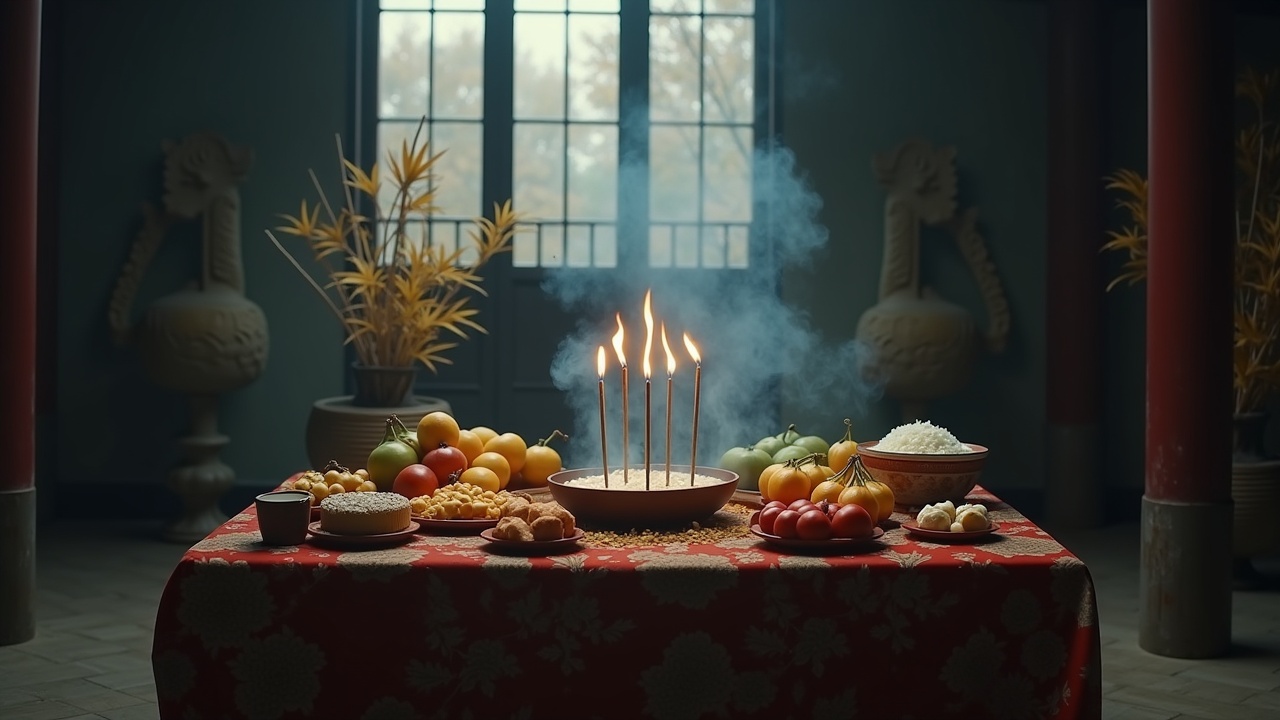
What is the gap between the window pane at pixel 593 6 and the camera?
23.3ft

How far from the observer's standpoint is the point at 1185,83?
432 centimetres

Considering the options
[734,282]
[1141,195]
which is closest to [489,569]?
[1141,195]

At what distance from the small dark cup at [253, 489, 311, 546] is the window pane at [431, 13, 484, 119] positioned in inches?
184

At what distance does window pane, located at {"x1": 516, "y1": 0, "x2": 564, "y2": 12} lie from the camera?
278 inches

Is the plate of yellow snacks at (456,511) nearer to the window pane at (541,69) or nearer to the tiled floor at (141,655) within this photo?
the tiled floor at (141,655)

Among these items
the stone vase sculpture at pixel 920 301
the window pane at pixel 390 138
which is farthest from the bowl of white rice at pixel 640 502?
the window pane at pixel 390 138

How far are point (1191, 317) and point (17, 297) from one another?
150 inches

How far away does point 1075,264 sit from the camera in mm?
6797

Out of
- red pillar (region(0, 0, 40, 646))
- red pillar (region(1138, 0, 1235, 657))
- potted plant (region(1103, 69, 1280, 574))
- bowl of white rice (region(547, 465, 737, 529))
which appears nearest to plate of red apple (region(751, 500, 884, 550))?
bowl of white rice (region(547, 465, 737, 529))

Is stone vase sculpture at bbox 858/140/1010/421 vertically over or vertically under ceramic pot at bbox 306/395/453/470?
over

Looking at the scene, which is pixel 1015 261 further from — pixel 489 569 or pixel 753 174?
pixel 489 569

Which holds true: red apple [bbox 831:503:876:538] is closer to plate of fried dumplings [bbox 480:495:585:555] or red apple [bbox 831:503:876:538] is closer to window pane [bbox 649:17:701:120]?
plate of fried dumplings [bbox 480:495:585:555]

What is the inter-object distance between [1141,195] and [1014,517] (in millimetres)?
3143

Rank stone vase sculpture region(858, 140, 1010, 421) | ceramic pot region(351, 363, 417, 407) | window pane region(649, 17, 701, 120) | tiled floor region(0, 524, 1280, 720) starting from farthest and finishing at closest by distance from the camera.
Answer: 1. window pane region(649, 17, 701, 120)
2. stone vase sculpture region(858, 140, 1010, 421)
3. ceramic pot region(351, 363, 417, 407)
4. tiled floor region(0, 524, 1280, 720)
